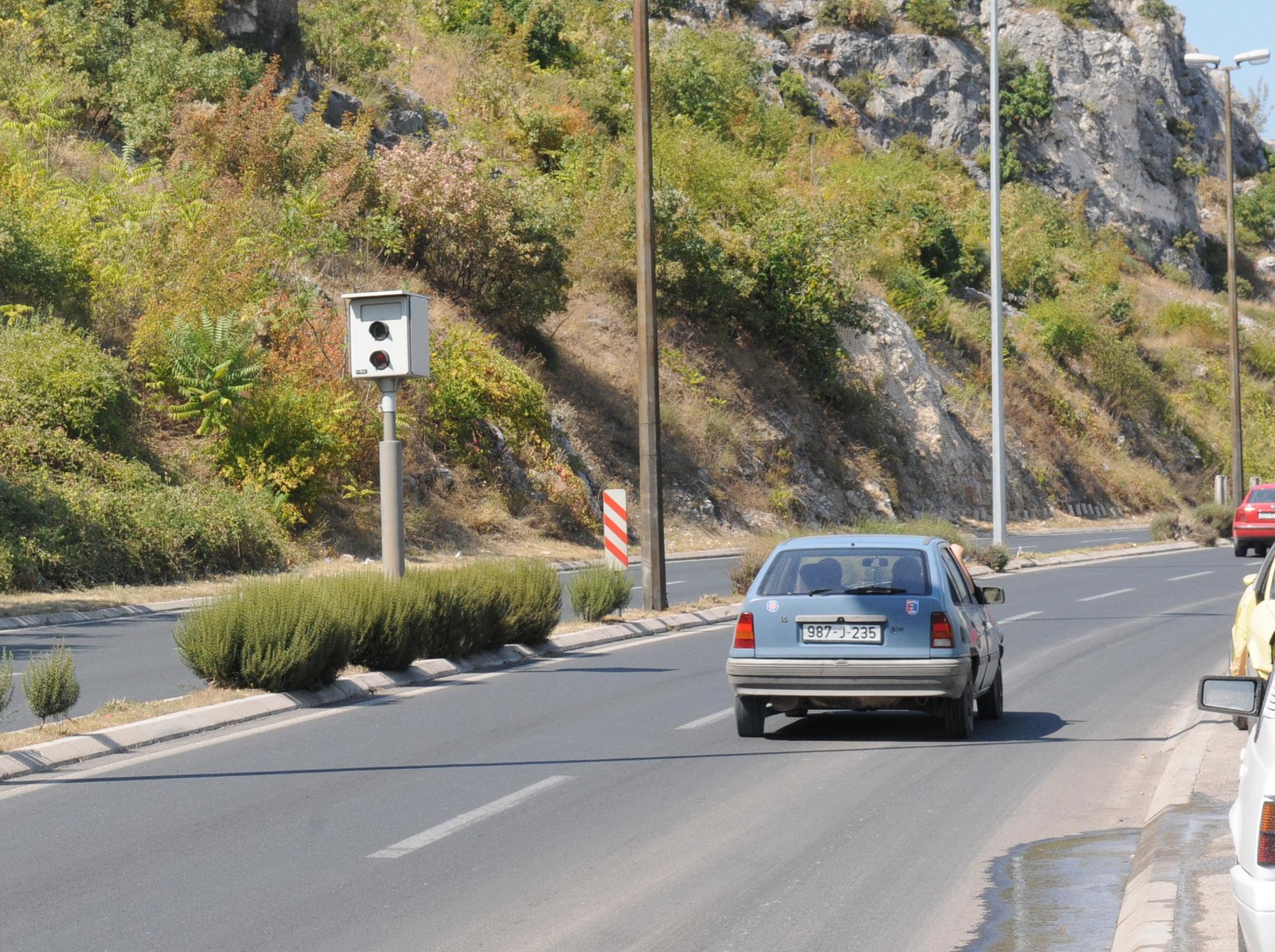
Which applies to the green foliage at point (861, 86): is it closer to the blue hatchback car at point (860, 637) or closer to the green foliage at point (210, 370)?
the green foliage at point (210, 370)

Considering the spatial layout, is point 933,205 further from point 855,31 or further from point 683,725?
point 683,725

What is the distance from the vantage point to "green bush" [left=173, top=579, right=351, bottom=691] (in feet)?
40.5

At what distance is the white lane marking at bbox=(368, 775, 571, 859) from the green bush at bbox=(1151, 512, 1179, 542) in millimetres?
36042

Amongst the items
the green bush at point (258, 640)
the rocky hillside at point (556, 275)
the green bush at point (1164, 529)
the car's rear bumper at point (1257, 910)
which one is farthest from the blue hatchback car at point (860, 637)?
the green bush at point (1164, 529)

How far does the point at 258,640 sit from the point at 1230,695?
344 inches

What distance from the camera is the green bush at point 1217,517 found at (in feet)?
143

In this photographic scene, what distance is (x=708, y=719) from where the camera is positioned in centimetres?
1210

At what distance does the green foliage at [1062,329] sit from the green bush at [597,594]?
4685 cm

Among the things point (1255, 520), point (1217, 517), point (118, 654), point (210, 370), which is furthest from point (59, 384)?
point (1217, 517)

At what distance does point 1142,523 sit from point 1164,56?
42.4 metres

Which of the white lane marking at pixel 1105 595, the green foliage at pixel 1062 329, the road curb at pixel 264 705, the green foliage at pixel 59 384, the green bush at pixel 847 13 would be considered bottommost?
the white lane marking at pixel 1105 595

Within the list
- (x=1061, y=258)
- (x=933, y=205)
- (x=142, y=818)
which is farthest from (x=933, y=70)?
(x=142, y=818)

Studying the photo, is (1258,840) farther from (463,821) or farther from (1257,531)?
(1257,531)

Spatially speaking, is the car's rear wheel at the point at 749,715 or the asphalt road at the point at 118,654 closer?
the car's rear wheel at the point at 749,715
